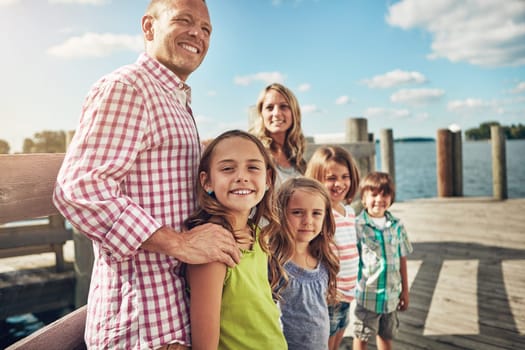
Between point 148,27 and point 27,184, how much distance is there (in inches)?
30.9

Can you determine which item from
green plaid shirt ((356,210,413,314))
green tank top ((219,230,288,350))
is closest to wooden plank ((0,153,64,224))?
green tank top ((219,230,288,350))

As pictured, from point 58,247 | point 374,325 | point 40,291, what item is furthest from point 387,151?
point 40,291

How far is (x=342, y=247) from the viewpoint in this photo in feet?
7.60

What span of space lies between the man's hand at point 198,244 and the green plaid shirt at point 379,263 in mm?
1390

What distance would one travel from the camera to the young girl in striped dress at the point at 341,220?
2277 mm

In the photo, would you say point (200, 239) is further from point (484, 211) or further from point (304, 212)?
point (484, 211)

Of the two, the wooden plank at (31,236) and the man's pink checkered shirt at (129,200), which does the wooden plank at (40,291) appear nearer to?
the wooden plank at (31,236)

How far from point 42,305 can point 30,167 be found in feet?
17.1

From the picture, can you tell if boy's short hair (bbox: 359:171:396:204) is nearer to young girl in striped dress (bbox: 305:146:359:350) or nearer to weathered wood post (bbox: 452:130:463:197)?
young girl in striped dress (bbox: 305:146:359:350)

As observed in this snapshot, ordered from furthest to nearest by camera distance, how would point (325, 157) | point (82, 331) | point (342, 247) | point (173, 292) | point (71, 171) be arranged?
point (325, 157) < point (342, 247) < point (82, 331) < point (173, 292) < point (71, 171)

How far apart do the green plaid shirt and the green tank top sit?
1132 millimetres

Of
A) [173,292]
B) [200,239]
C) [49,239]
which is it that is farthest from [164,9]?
[49,239]

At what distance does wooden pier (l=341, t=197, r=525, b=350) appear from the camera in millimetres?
2831

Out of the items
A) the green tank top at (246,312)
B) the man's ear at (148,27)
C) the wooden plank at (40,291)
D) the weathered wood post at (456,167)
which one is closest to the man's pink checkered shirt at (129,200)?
the green tank top at (246,312)
